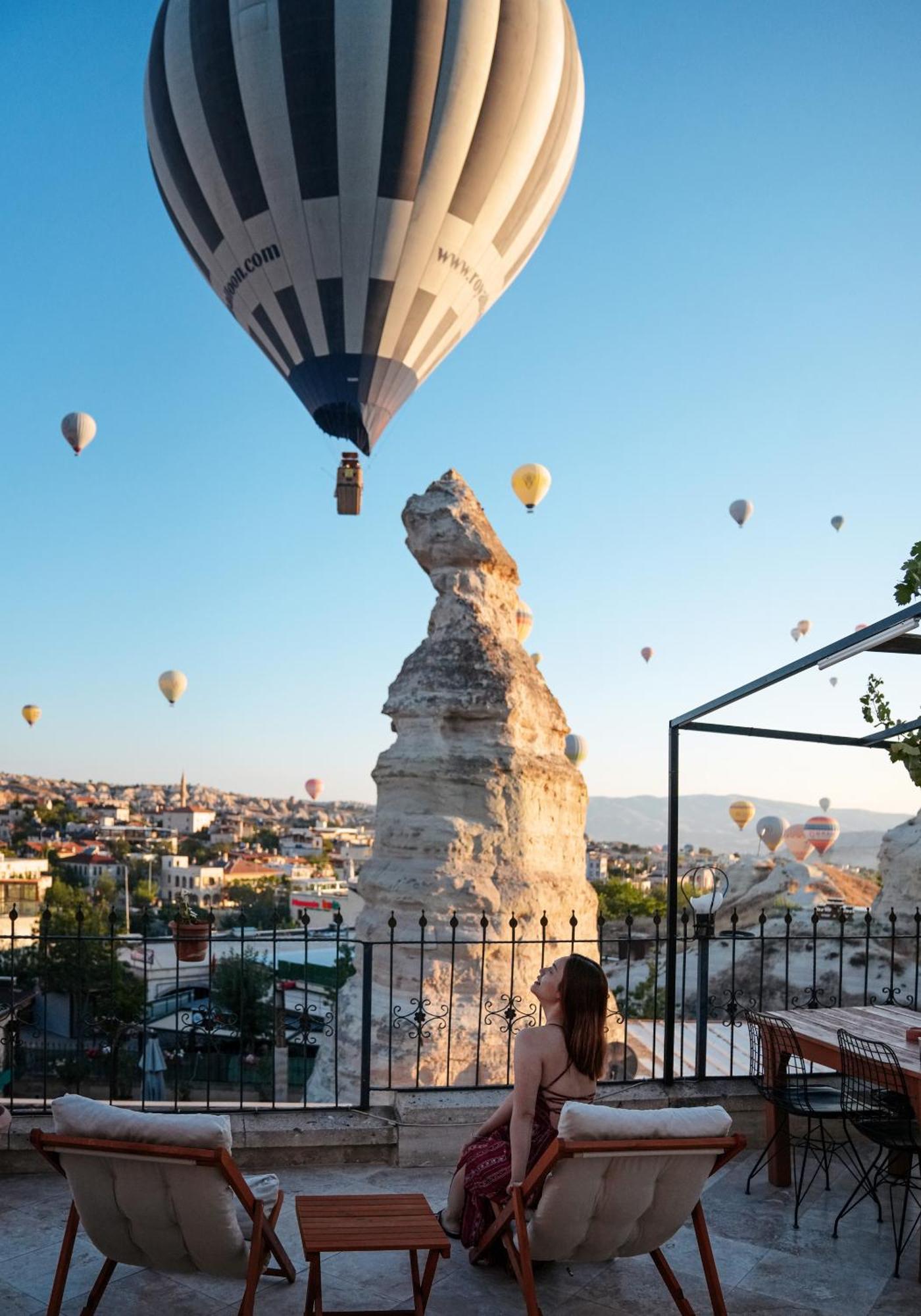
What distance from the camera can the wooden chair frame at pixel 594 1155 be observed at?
387 centimetres

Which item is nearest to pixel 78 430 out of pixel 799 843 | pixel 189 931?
pixel 189 931

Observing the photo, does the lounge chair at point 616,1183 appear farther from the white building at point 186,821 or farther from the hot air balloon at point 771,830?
the white building at point 186,821

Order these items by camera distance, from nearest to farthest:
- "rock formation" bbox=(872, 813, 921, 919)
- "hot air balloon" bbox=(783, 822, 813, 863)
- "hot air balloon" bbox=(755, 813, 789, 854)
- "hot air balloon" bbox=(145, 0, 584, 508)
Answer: "hot air balloon" bbox=(145, 0, 584, 508)
"rock formation" bbox=(872, 813, 921, 919)
"hot air balloon" bbox=(755, 813, 789, 854)
"hot air balloon" bbox=(783, 822, 813, 863)

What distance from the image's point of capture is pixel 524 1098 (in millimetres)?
4551

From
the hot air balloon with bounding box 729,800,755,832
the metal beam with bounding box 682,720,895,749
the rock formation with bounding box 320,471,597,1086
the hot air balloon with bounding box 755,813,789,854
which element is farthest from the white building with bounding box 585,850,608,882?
the metal beam with bounding box 682,720,895,749

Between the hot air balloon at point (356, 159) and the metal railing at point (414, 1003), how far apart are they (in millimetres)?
12122

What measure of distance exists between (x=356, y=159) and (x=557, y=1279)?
20.7 metres

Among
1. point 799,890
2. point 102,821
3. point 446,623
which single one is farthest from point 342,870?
point 446,623

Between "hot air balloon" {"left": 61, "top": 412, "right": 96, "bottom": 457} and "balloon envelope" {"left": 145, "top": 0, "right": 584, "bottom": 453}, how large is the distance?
12165 mm

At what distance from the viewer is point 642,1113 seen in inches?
157

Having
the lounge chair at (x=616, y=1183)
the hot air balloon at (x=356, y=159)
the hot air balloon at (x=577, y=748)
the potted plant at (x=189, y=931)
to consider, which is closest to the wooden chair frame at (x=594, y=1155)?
the lounge chair at (x=616, y=1183)

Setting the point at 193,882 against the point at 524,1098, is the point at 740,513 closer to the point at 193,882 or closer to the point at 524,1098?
the point at 524,1098

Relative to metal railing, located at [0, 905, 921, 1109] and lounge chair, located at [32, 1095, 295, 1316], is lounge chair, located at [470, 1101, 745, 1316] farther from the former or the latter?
metal railing, located at [0, 905, 921, 1109]

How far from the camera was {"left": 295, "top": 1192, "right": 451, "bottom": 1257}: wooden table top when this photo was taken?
3.73 metres
